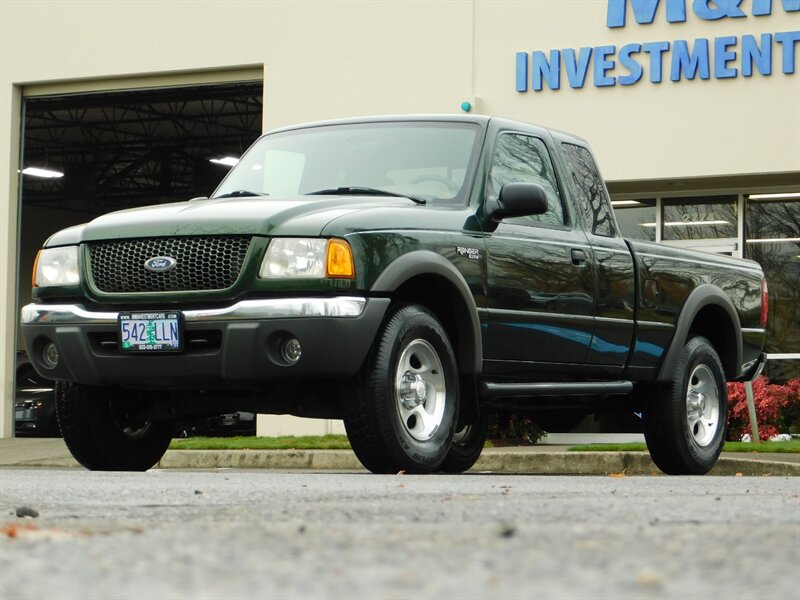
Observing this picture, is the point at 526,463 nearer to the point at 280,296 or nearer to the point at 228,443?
the point at 228,443

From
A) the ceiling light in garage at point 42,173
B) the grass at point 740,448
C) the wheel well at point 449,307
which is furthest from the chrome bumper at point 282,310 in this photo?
the ceiling light in garage at point 42,173

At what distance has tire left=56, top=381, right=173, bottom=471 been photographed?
306 inches

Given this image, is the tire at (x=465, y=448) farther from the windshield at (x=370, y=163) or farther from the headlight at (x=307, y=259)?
the headlight at (x=307, y=259)

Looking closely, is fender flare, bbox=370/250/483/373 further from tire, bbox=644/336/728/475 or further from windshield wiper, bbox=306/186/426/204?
tire, bbox=644/336/728/475

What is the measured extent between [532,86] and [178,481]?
1160cm

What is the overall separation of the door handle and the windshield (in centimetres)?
89

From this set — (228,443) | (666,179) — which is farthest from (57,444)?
(666,179)

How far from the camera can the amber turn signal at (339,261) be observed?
268 inches

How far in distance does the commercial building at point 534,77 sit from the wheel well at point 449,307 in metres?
9.46

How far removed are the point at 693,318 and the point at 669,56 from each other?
303 inches

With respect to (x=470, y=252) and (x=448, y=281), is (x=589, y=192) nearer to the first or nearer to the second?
(x=470, y=252)

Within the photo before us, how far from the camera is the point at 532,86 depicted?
17.2 m

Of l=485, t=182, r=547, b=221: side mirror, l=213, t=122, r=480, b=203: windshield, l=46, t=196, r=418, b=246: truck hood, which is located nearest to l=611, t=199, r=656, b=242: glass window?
l=213, t=122, r=480, b=203: windshield

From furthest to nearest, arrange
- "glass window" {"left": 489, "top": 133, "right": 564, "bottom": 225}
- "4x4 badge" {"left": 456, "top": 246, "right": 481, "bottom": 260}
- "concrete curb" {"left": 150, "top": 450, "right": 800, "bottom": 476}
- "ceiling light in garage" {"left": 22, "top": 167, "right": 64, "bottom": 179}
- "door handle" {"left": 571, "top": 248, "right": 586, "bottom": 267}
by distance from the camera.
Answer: "ceiling light in garage" {"left": 22, "top": 167, "right": 64, "bottom": 179} < "concrete curb" {"left": 150, "top": 450, "right": 800, "bottom": 476} < "door handle" {"left": 571, "top": 248, "right": 586, "bottom": 267} < "glass window" {"left": 489, "top": 133, "right": 564, "bottom": 225} < "4x4 badge" {"left": 456, "top": 246, "right": 481, "bottom": 260}
